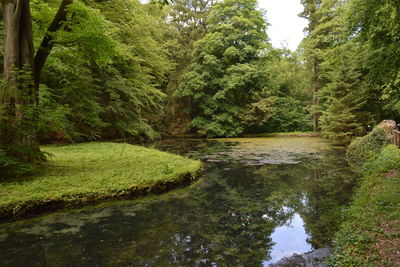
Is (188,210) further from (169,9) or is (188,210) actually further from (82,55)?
(169,9)

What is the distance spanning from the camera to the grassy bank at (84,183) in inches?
205

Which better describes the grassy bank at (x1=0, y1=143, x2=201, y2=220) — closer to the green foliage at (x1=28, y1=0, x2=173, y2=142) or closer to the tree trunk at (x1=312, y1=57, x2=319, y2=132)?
the green foliage at (x1=28, y1=0, x2=173, y2=142)

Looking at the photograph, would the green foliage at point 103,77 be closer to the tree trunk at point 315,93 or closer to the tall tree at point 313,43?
the tall tree at point 313,43

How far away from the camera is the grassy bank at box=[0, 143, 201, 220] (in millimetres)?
5219

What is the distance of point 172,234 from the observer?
4648mm

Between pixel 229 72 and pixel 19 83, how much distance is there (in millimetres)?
22622

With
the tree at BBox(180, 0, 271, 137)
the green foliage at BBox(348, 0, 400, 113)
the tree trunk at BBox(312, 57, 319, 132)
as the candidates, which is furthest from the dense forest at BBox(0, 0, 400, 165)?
the tree trunk at BBox(312, 57, 319, 132)

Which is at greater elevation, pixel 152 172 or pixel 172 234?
pixel 152 172

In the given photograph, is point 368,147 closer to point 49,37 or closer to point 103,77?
point 49,37

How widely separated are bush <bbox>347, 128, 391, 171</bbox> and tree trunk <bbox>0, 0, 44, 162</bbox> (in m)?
11.3

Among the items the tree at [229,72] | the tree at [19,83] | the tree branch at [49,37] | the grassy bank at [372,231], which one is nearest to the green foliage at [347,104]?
the tree at [229,72]

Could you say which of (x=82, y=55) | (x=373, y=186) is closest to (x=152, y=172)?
(x=82, y=55)

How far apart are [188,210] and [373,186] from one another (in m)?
4.50

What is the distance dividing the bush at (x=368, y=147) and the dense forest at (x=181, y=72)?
→ 7.70 feet
